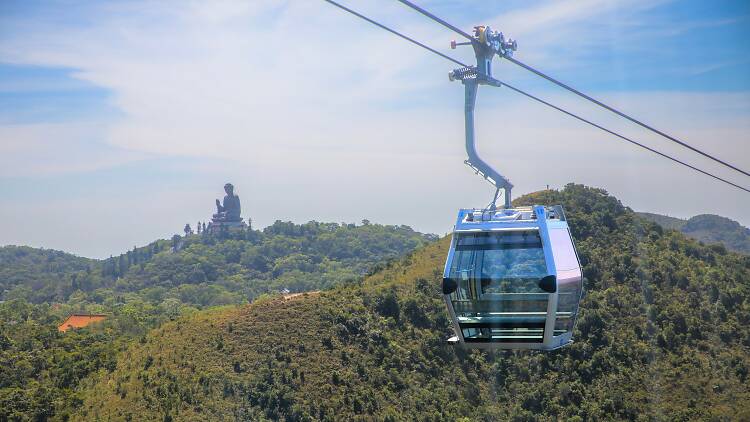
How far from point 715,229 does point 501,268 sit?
6346 inches

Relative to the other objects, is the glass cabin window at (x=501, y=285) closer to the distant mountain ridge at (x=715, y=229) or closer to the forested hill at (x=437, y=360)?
the forested hill at (x=437, y=360)

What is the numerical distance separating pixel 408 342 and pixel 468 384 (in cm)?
567

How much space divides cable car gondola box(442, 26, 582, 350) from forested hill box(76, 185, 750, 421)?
33.3 metres

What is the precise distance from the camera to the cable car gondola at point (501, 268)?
917 inches

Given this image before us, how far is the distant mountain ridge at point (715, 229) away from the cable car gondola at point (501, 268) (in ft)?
467

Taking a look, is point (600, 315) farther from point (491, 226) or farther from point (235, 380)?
point (491, 226)

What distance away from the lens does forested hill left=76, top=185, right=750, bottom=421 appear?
188ft

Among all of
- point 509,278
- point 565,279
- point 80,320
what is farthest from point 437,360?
point 80,320

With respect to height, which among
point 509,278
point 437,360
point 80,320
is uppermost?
point 509,278

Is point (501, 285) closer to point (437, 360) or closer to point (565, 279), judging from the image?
point (565, 279)

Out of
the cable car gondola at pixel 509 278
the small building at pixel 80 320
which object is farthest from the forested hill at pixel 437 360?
the small building at pixel 80 320

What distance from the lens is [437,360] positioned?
2473 inches

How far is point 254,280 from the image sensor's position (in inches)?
7761

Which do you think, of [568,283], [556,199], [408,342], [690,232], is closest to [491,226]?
[568,283]
